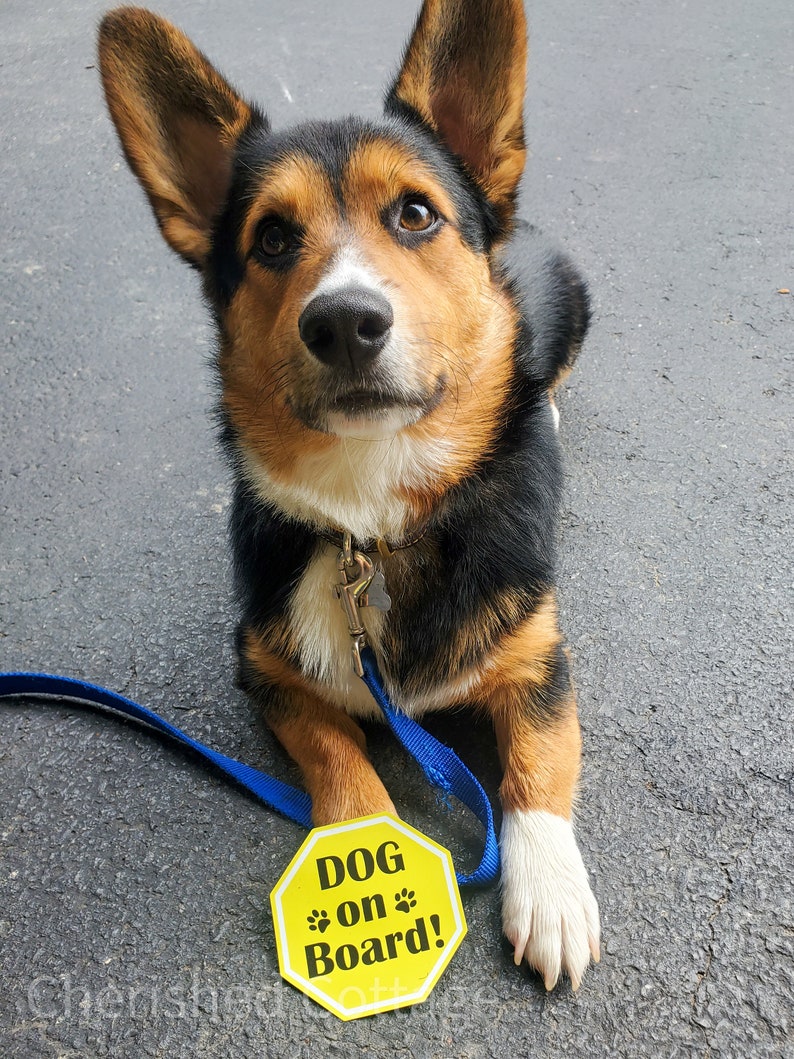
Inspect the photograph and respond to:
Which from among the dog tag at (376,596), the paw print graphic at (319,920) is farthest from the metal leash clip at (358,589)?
the paw print graphic at (319,920)

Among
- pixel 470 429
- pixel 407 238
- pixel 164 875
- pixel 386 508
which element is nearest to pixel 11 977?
pixel 164 875

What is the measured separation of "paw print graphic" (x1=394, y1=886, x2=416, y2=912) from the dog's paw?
0.19 meters

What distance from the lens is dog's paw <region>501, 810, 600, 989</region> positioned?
1.59m

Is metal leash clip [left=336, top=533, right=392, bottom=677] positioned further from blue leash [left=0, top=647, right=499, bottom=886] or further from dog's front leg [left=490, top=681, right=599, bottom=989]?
dog's front leg [left=490, top=681, right=599, bottom=989]

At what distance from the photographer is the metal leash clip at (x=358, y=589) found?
1801mm

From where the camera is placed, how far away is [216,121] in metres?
1.94

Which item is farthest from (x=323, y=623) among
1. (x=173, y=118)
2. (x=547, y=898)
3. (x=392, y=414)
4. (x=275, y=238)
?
(x=173, y=118)

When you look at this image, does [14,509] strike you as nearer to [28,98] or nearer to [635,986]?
[635,986]

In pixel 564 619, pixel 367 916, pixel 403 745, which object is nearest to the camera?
pixel 367 916

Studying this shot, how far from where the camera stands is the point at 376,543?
6.06 feet

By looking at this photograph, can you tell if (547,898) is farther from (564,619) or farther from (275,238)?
(275,238)

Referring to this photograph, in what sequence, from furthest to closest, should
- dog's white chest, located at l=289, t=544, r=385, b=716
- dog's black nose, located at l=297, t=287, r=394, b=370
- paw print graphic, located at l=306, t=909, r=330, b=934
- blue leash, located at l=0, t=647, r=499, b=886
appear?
dog's white chest, located at l=289, t=544, r=385, b=716 → blue leash, located at l=0, t=647, r=499, b=886 → paw print graphic, located at l=306, t=909, r=330, b=934 → dog's black nose, located at l=297, t=287, r=394, b=370

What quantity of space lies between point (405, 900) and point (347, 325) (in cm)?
114

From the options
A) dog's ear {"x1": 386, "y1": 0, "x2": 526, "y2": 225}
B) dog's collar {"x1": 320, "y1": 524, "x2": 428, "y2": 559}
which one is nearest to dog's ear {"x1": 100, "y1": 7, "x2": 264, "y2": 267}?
dog's ear {"x1": 386, "y1": 0, "x2": 526, "y2": 225}
